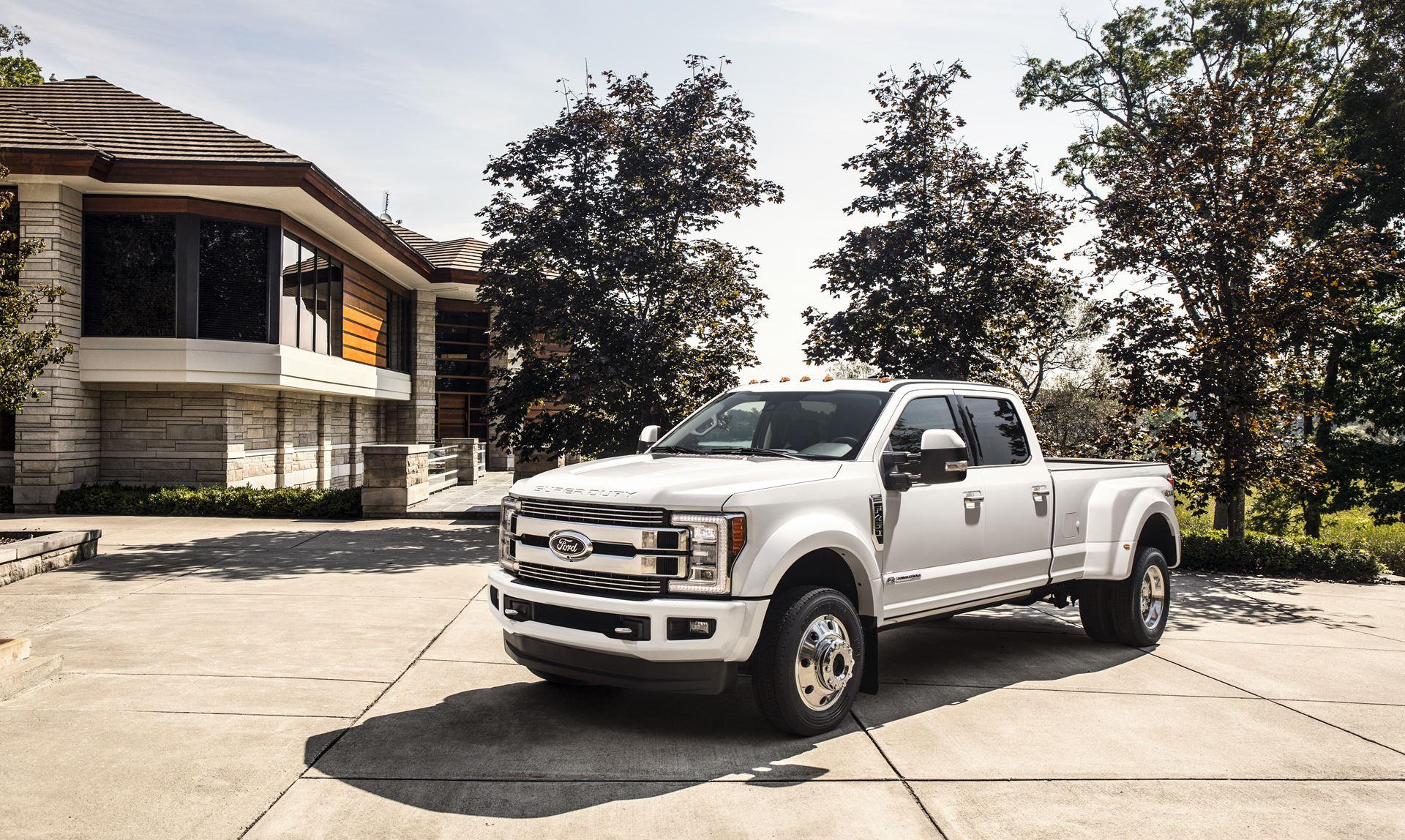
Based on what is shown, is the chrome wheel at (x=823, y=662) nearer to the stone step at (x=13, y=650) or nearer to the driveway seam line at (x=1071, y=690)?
the driveway seam line at (x=1071, y=690)

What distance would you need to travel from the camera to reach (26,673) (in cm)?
575

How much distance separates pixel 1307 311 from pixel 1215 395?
1.58 m

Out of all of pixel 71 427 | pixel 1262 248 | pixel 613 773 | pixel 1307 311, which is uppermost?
pixel 1262 248

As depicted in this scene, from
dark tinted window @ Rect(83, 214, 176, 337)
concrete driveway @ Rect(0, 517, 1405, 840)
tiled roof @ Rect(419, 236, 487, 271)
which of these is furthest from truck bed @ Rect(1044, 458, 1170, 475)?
tiled roof @ Rect(419, 236, 487, 271)

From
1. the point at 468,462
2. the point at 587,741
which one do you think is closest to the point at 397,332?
the point at 468,462

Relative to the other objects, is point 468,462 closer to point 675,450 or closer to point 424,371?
point 424,371

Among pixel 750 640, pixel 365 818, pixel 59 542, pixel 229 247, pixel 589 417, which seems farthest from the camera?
pixel 229 247

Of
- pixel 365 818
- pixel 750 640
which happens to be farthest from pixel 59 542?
pixel 750 640

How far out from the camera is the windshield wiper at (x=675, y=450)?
6477 millimetres

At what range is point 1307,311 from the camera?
1294cm

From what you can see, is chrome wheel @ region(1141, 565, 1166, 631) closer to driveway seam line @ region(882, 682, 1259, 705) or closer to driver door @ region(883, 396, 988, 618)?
driveway seam line @ region(882, 682, 1259, 705)

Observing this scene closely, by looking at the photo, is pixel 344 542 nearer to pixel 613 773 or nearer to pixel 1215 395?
pixel 613 773

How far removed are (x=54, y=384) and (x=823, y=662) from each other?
14849mm

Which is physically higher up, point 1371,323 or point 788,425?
point 1371,323
